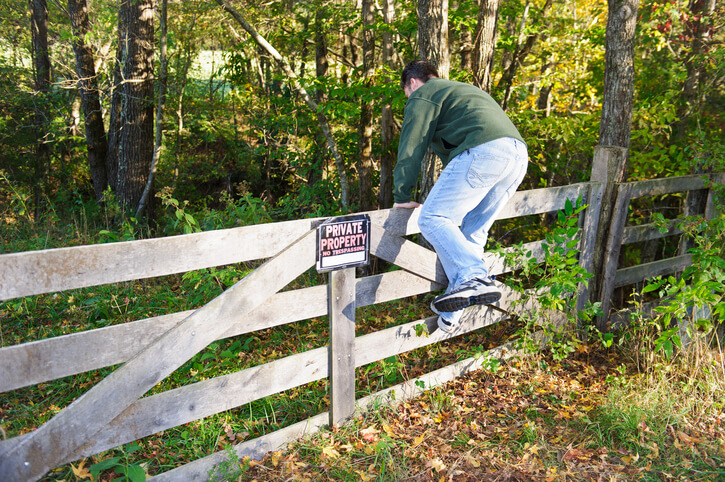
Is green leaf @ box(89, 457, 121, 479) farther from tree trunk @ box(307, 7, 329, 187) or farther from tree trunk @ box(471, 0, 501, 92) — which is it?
tree trunk @ box(307, 7, 329, 187)

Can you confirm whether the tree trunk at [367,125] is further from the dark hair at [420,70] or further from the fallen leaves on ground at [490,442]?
the fallen leaves on ground at [490,442]

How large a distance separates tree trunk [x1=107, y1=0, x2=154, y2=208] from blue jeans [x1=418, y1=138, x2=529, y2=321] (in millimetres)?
6876

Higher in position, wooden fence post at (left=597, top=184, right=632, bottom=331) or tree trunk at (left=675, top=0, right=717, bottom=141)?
tree trunk at (left=675, top=0, right=717, bottom=141)

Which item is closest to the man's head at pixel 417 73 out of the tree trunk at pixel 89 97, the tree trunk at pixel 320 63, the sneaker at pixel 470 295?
the sneaker at pixel 470 295

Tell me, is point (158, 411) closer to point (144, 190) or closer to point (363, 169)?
point (363, 169)

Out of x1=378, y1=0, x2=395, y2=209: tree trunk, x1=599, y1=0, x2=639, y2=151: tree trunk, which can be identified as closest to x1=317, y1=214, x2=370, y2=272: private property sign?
x1=599, y1=0, x2=639, y2=151: tree trunk

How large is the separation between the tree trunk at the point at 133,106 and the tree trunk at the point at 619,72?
7.12m

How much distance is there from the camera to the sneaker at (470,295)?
3.59 metres

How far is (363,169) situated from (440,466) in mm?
6518

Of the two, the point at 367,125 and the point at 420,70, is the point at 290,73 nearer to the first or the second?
the point at 367,125

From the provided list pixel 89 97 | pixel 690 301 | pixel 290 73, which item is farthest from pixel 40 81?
pixel 690 301

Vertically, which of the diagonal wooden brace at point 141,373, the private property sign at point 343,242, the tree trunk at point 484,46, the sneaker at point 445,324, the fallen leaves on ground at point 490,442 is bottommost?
the fallen leaves on ground at point 490,442

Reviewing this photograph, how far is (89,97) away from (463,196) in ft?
31.0

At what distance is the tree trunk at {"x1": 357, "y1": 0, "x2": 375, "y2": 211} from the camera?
327 inches
